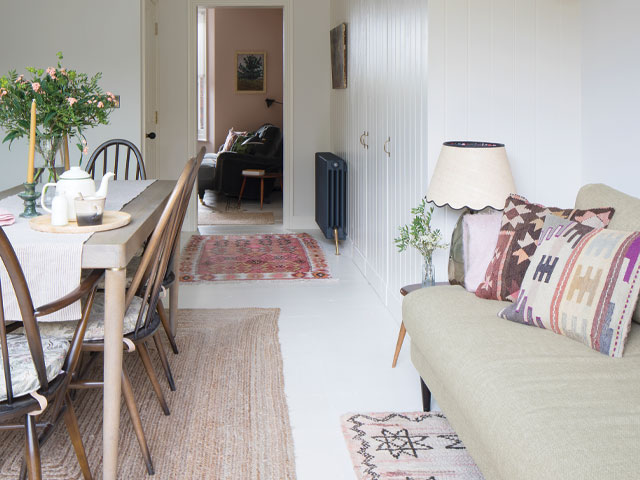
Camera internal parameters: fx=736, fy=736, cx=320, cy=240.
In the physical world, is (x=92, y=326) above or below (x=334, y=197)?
below

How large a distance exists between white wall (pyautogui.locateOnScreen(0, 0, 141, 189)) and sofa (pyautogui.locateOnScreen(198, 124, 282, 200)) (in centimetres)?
335

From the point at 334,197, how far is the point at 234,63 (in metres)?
5.67

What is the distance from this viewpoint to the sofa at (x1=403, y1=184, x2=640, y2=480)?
1.52 meters

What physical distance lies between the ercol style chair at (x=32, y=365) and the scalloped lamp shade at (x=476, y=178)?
1.48m

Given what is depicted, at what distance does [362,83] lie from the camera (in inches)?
205

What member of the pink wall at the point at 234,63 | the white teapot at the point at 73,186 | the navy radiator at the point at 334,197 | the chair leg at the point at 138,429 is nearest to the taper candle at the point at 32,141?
the white teapot at the point at 73,186

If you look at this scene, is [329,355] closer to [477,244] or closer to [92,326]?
[477,244]

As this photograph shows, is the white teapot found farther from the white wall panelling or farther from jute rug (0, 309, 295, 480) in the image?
the white wall panelling

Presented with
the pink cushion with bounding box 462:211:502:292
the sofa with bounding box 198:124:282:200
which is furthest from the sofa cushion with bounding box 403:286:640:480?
the sofa with bounding box 198:124:282:200

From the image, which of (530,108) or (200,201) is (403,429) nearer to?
(530,108)

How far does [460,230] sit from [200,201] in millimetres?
6585

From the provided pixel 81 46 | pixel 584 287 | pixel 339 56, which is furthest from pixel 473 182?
pixel 81 46

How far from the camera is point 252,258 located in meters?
5.75

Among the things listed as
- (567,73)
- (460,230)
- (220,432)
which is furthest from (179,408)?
(567,73)
